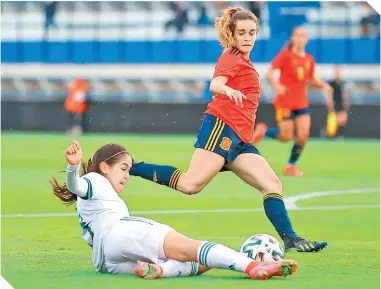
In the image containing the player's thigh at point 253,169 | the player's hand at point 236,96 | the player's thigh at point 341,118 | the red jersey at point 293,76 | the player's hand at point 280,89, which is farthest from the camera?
the player's thigh at point 341,118

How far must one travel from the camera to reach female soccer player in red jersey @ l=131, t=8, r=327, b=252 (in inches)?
367

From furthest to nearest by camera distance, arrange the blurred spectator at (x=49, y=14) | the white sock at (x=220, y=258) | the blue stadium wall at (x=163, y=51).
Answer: the blurred spectator at (x=49, y=14)
the blue stadium wall at (x=163, y=51)
the white sock at (x=220, y=258)

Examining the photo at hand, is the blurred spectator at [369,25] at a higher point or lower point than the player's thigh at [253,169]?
lower

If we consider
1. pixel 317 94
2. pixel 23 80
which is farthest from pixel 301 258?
pixel 23 80

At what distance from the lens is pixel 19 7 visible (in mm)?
39156

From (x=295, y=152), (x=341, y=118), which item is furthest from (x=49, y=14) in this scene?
(x=295, y=152)

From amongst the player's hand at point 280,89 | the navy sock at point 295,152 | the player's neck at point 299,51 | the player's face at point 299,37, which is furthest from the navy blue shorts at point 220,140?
the player's neck at point 299,51

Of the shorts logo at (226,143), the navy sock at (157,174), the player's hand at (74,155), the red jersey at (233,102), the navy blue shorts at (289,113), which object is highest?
the red jersey at (233,102)

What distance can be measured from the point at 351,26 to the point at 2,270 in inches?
1114

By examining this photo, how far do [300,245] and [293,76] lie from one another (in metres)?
9.10

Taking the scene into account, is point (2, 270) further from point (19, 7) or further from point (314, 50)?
point (19, 7)

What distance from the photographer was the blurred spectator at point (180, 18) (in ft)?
124

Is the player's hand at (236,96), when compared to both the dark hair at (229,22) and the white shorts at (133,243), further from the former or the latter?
the white shorts at (133,243)

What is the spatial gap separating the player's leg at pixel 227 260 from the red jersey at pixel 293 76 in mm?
9939
